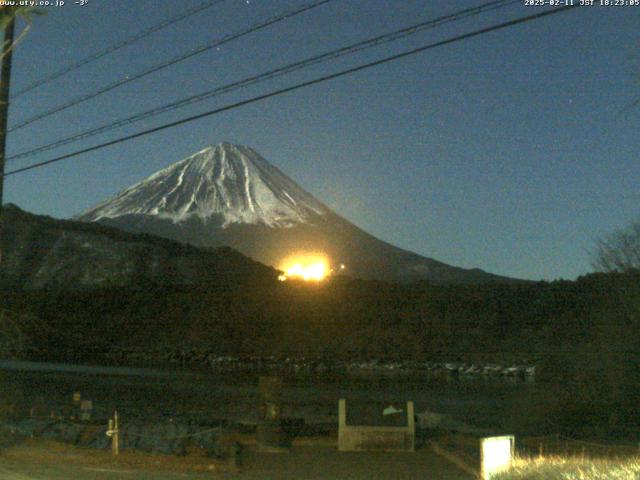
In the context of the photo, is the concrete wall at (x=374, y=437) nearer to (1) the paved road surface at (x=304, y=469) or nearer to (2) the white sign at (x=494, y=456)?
(1) the paved road surface at (x=304, y=469)

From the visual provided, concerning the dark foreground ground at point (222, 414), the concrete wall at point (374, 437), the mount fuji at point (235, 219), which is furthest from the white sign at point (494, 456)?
the mount fuji at point (235, 219)

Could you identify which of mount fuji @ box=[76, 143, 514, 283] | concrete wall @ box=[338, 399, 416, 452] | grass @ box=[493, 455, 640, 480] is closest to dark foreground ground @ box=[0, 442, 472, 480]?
→ concrete wall @ box=[338, 399, 416, 452]

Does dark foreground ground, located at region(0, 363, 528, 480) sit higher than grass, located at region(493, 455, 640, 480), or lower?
lower

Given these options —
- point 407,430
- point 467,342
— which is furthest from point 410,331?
point 407,430

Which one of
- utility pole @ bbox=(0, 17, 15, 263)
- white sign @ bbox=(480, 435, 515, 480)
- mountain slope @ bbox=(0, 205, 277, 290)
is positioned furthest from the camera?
mountain slope @ bbox=(0, 205, 277, 290)

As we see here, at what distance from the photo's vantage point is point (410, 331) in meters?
87.6

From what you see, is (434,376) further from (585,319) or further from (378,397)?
(378,397)

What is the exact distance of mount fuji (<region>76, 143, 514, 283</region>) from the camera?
179 meters

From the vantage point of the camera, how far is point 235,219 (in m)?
188

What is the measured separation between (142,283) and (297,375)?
156ft

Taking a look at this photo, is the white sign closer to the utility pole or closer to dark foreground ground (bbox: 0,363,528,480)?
dark foreground ground (bbox: 0,363,528,480)

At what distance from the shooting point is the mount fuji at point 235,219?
179 m

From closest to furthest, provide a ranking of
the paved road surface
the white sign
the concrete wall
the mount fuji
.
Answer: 1. the white sign
2. the paved road surface
3. the concrete wall
4. the mount fuji

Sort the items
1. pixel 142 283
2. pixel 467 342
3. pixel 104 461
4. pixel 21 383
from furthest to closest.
Answer: 1. pixel 142 283
2. pixel 467 342
3. pixel 21 383
4. pixel 104 461
